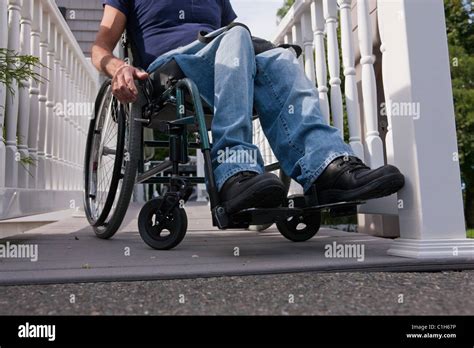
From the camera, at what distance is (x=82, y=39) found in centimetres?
617

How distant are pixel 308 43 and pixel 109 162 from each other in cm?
117

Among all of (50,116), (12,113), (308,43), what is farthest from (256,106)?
(50,116)

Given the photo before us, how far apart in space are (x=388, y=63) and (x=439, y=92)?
0.17m

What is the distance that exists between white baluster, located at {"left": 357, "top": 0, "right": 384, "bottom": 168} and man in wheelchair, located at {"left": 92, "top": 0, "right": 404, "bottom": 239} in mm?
412

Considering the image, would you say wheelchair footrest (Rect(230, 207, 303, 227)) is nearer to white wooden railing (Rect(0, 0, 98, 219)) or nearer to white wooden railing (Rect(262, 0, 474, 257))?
white wooden railing (Rect(262, 0, 474, 257))

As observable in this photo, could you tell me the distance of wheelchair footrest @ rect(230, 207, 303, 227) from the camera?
1131 mm

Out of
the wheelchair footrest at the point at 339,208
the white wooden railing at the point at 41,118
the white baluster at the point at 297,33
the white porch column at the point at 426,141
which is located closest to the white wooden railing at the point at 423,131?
the white porch column at the point at 426,141

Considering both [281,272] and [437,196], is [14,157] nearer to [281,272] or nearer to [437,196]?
[281,272]

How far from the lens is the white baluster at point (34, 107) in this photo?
6.80 feet

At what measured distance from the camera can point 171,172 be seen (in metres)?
1.48

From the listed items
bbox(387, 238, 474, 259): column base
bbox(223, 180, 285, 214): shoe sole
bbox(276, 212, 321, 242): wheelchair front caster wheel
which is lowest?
bbox(387, 238, 474, 259): column base

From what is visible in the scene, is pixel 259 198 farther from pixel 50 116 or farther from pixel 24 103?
pixel 50 116

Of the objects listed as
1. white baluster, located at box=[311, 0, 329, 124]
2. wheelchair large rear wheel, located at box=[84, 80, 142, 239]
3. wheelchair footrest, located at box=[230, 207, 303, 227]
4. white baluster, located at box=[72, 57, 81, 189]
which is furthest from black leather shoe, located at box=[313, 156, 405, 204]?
white baluster, located at box=[72, 57, 81, 189]

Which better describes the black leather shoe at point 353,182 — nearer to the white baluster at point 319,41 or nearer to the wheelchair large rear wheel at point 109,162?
the wheelchair large rear wheel at point 109,162
